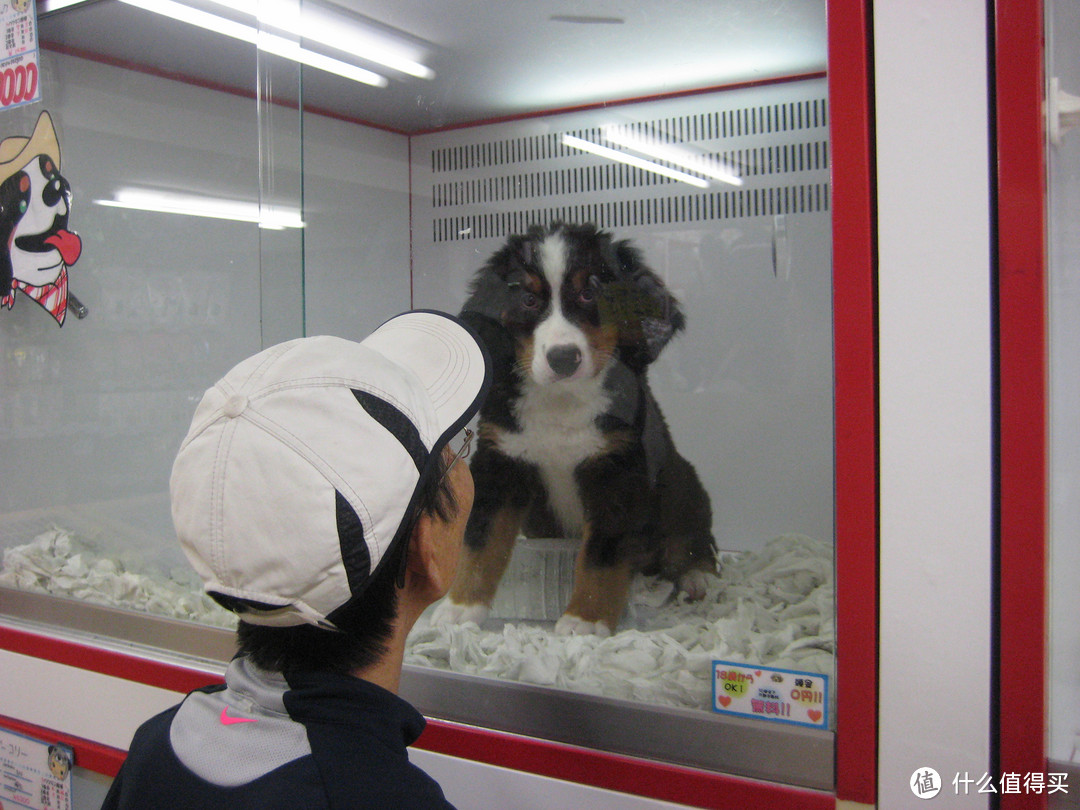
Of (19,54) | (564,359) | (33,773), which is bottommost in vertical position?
(33,773)

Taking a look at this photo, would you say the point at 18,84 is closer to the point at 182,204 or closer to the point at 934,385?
the point at 182,204

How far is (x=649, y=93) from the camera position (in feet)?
3.14

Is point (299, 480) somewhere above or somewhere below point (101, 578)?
above

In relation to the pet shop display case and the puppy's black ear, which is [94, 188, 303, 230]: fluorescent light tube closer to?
the pet shop display case

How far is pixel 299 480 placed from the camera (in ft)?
1.86

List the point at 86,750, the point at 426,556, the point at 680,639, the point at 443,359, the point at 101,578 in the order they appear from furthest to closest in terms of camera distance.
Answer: the point at 101,578, the point at 86,750, the point at 680,639, the point at 443,359, the point at 426,556

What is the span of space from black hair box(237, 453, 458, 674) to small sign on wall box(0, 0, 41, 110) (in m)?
1.30

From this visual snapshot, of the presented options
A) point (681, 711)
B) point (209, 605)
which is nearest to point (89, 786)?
point (209, 605)

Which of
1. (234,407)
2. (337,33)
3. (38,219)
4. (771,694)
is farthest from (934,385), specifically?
(38,219)

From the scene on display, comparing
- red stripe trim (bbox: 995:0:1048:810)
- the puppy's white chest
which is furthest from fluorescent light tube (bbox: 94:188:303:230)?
red stripe trim (bbox: 995:0:1048:810)

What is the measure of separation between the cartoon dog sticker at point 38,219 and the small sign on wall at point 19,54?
0.05m

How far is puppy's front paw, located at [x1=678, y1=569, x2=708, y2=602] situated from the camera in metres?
1.00

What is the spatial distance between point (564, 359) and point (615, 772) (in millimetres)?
471

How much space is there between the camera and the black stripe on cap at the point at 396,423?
609mm
